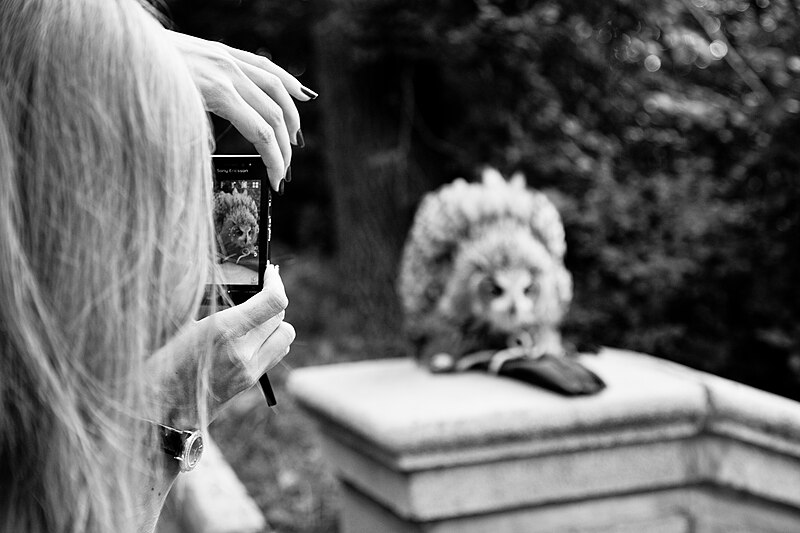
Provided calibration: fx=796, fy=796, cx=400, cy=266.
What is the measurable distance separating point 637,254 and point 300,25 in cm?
356

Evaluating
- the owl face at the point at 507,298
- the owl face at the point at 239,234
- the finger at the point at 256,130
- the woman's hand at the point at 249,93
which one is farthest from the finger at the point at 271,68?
the owl face at the point at 507,298

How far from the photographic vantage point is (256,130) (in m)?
1.08

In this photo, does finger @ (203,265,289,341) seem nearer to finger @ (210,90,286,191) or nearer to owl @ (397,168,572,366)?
finger @ (210,90,286,191)

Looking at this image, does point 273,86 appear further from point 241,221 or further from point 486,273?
point 486,273

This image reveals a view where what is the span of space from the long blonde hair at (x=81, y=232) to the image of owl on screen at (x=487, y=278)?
178 centimetres

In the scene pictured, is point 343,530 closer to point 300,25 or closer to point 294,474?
point 294,474

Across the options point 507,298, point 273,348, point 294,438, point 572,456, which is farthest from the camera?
point 294,438

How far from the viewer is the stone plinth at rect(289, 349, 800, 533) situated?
228 centimetres

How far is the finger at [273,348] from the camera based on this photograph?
1.13 meters

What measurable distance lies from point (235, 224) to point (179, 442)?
1.05 feet

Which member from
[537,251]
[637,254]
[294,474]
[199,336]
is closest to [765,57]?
[637,254]

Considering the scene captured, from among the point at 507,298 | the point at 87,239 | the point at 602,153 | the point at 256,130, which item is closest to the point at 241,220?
the point at 256,130

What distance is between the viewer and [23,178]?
34.5 inches

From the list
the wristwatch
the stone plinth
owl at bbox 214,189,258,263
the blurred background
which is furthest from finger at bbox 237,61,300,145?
the blurred background
